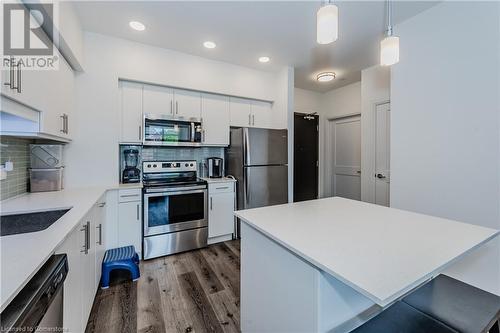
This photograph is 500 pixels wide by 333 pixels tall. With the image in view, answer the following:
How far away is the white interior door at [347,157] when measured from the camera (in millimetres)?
4500

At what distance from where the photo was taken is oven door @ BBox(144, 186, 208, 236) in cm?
257

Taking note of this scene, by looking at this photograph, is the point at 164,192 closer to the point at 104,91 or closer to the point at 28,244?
the point at 104,91

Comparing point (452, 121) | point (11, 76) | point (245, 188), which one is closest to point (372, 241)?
point (452, 121)

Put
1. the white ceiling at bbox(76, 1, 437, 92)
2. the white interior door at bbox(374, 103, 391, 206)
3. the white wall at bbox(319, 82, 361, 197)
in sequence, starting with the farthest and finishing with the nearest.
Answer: the white wall at bbox(319, 82, 361, 197), the white interior door at bbox(374, 103, 391, 206), the white ceiling at bbox(76, 1, 437, 92)

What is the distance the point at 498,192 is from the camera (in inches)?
70.9

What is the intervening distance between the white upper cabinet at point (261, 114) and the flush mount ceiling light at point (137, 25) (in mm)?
1845

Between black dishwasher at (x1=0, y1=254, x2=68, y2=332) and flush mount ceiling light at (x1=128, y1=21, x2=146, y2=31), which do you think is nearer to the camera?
black dishwasher at (x1=0, y1=254, x2=68, y2=332)

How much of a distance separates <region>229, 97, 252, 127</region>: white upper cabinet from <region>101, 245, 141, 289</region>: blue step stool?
227 centimetres

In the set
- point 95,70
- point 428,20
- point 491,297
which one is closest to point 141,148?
point 95,70

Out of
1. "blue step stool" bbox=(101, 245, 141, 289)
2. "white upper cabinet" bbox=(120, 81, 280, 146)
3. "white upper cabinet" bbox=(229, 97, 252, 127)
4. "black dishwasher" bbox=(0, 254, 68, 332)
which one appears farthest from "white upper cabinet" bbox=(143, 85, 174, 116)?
"black dishwasher" bbox=(0, 254, 68, 332)

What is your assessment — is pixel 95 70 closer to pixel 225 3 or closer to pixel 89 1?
pixel 89 1

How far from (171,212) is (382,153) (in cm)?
336

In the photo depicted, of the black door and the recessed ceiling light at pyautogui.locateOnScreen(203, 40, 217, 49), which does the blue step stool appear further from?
the black door

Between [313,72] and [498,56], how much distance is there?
2.42 meters
